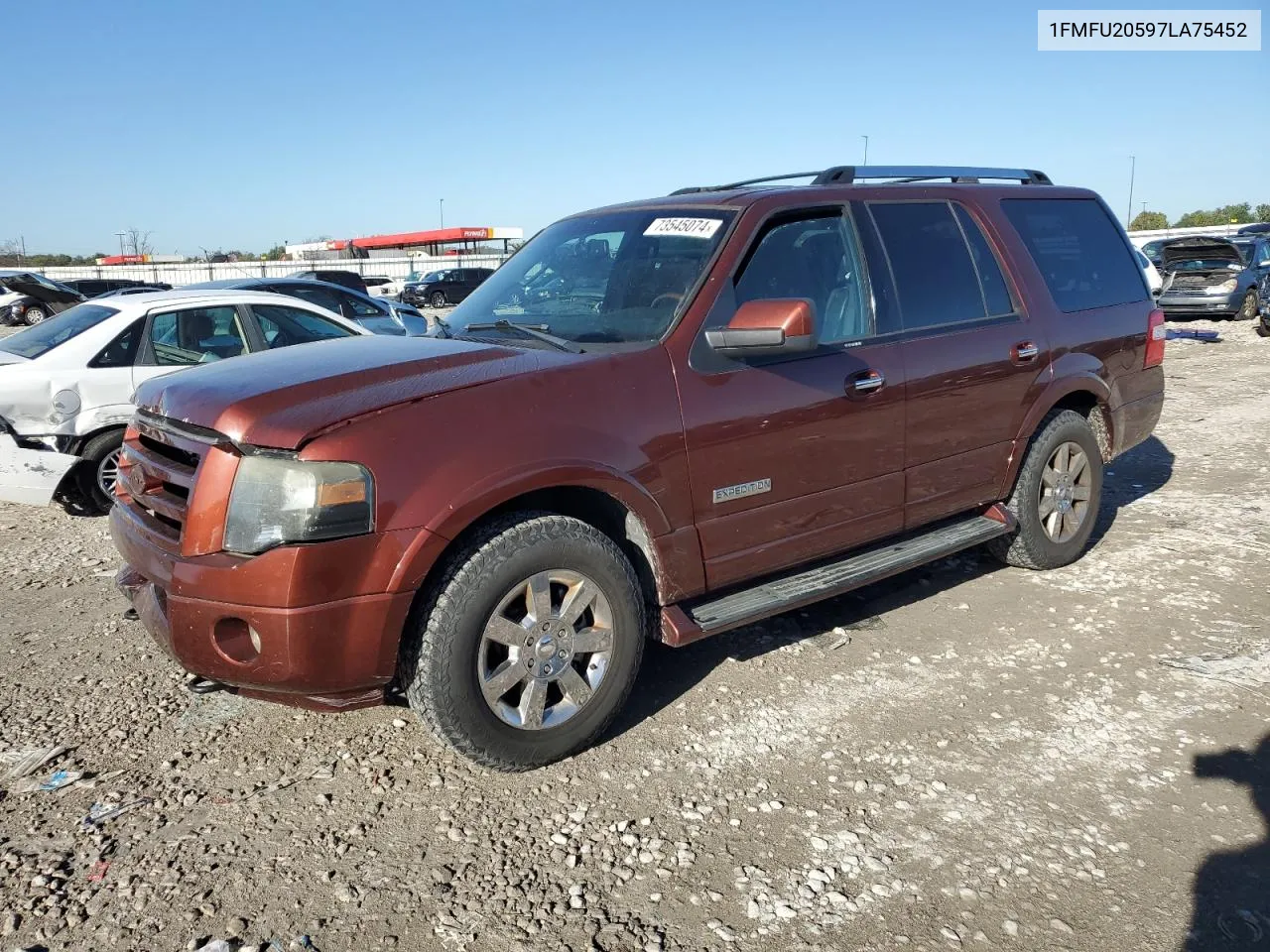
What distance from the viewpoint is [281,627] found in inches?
113

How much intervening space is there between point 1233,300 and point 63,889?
67.1 feet

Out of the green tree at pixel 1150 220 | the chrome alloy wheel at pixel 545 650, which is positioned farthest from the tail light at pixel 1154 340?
the green tree at pixel 1150 220

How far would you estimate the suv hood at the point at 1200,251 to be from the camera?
18.4 meters

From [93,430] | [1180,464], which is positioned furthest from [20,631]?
[1180,464]

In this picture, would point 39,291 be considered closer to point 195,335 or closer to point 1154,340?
point 195,335

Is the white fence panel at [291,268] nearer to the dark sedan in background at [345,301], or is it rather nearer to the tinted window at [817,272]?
the dark sedan in background at [345,301]

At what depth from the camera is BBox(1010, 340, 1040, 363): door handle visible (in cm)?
478

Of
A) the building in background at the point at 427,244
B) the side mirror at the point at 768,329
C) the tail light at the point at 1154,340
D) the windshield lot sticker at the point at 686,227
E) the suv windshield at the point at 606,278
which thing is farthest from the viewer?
the building in background at the point at 427,244

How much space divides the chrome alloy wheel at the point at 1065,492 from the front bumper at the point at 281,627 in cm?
362

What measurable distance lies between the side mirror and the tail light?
3.15 m

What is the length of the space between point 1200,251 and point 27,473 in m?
19.9

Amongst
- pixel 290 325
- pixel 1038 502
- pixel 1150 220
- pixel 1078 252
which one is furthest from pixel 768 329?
pixel 1150 220

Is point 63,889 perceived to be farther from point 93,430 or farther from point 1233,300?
point 1233,300

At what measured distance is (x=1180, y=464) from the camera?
25.7 feet
